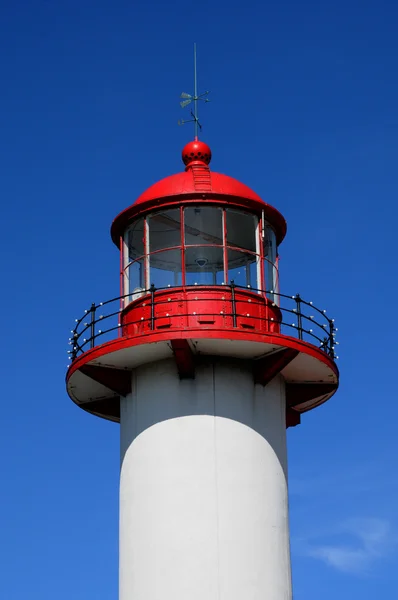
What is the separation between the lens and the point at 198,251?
27828mm

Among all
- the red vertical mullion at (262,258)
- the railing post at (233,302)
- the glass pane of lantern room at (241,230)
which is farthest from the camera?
the glass pane of lantern room at (241,230)

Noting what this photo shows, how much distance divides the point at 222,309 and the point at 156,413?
2.52 metres

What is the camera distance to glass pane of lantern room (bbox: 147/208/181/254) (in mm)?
27469

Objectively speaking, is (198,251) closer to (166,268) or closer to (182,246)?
(166,268)

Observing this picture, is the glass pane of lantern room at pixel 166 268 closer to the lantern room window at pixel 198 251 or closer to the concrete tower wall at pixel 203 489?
the lantern room window at pixel 198 251

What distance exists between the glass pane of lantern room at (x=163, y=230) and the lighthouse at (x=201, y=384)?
0.10ft

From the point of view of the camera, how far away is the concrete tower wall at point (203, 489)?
80.9 ft

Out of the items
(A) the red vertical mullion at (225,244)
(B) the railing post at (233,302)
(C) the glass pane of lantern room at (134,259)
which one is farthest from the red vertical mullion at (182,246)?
(B) the railing post at (233,302)

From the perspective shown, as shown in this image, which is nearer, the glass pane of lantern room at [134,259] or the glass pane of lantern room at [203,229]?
the glass pane of lantern room at [203,229]

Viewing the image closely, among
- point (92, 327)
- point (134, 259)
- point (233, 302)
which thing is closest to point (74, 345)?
point (92, 327)

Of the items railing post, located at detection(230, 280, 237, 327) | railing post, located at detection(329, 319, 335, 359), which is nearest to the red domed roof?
railing post, located at detection(230, 280, 237, 327)

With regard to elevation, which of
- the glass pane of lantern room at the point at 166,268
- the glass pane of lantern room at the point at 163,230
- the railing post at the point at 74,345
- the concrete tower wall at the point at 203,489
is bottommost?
the concrete tower wall at the point at 203,489

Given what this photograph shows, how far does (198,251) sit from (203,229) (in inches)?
19.9

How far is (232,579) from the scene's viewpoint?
24547mm
